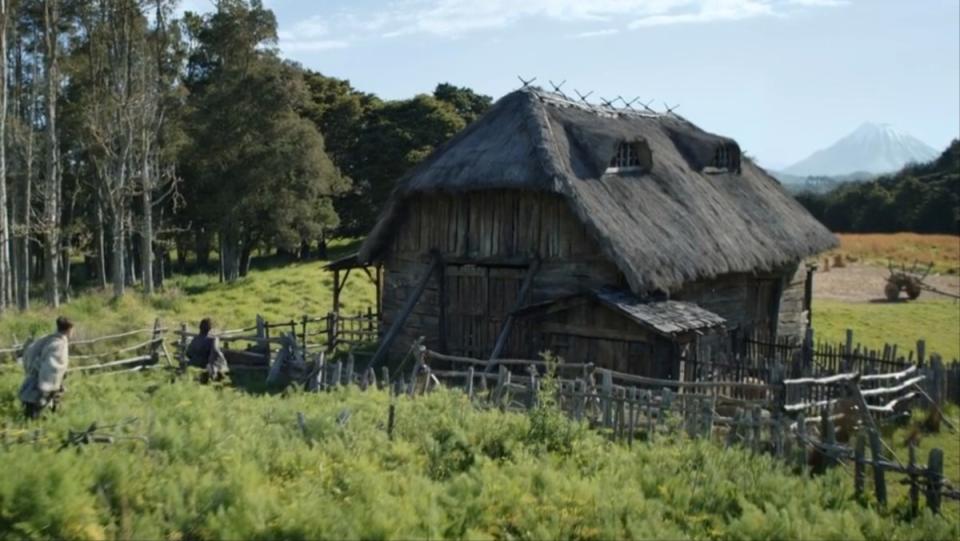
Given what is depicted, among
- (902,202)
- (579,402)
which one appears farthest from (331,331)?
(902,202)

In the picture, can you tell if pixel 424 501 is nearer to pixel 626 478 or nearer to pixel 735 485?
pixel 626 478

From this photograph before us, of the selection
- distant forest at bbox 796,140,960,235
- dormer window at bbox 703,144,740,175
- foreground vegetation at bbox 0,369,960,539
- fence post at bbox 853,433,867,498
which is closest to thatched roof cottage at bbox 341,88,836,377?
dormer window at bbox 703,144,740,175

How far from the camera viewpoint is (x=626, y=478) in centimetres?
859

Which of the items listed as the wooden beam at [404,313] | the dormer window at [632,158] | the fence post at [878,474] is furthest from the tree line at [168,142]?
the fence post at [878,474]

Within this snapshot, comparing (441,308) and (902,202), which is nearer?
(441,308)

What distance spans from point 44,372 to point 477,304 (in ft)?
30.2

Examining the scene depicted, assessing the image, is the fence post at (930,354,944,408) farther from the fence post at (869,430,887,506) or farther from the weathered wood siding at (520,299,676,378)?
the fence post at (869,430,887,506)

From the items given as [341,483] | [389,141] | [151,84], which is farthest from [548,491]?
[389,141]

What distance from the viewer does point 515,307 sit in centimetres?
1692

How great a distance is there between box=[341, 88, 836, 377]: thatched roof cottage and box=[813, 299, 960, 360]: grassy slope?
16.4 ft

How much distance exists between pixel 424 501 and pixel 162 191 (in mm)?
34599

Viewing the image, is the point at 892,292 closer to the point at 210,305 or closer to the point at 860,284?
the point at 860,284

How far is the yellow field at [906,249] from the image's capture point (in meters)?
47.1

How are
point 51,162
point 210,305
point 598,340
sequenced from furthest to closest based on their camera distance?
point 210,305, point 51,162, point 598,340
